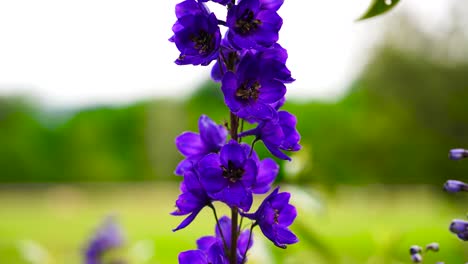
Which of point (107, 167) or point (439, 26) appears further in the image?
point (107, 167)

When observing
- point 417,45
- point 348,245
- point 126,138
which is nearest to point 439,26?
point 417,45

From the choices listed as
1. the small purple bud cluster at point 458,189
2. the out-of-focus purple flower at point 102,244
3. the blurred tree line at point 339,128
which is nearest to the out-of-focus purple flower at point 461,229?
the small purple bud cluster at point 458,189

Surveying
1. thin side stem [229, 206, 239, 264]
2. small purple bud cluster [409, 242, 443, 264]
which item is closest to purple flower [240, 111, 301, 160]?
thin side stem [229, 206, 239, 264]

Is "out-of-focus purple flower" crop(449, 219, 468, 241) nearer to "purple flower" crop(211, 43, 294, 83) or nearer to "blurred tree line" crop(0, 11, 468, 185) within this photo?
"purple flower" crop(211, 43, 294, 83)

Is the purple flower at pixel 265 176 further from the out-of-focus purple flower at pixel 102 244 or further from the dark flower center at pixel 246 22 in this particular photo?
the out-of-focus purple flower at pixel 102 244

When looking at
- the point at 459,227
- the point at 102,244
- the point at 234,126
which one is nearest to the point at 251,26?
the point at 234,126

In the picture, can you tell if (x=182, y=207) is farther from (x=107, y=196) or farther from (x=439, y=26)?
(x=107, y=196)
